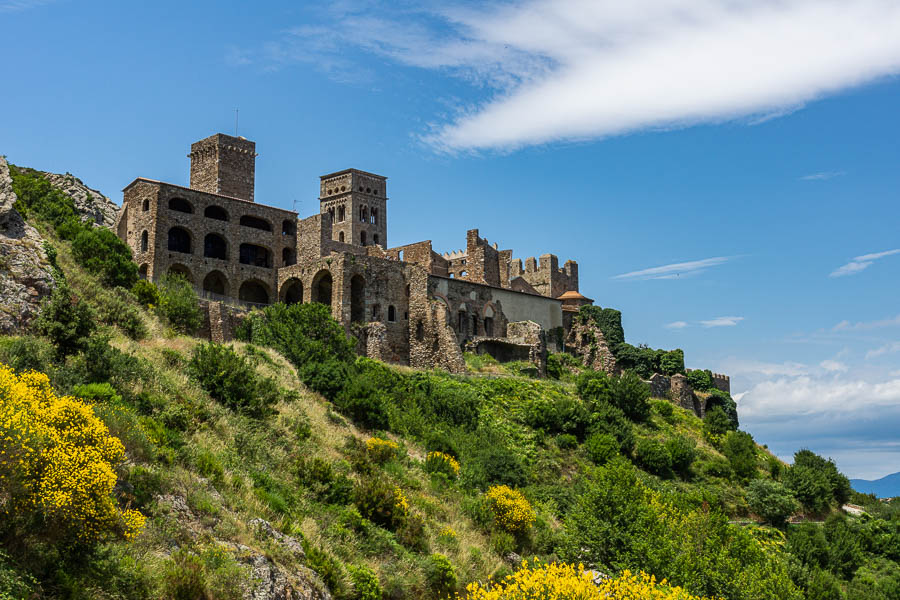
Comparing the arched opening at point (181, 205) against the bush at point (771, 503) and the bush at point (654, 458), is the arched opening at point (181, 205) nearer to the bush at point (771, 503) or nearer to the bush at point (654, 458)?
the bush at point (654, 458)

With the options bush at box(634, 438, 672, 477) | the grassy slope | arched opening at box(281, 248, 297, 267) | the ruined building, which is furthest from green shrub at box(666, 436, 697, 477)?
arched opening at box(281, 248, 297, 267)

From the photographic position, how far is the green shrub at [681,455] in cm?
4269

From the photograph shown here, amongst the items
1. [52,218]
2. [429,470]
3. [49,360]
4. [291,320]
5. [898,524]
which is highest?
[52,218]

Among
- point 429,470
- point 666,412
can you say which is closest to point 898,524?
point 666,412

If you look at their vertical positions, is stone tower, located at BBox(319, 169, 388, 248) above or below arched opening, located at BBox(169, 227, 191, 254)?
above

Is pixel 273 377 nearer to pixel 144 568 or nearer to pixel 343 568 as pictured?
pixel 343 568

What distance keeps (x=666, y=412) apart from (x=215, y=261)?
3074 centimetres

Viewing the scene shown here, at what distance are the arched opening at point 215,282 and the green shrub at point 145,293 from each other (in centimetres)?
1631

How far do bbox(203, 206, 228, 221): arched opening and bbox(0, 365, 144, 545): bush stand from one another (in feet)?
136

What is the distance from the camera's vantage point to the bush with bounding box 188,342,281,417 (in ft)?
82.6

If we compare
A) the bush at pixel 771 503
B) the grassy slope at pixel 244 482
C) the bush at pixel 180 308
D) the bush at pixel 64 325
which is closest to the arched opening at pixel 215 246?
the bush at pixel 180 308

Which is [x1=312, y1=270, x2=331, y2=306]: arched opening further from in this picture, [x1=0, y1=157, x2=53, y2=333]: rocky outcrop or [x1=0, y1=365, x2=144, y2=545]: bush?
[x1=0, y1=365, x2=144, y2=545]: bush

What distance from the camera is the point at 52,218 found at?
40.2 metres

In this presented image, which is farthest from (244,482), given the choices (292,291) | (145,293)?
(292,291)
